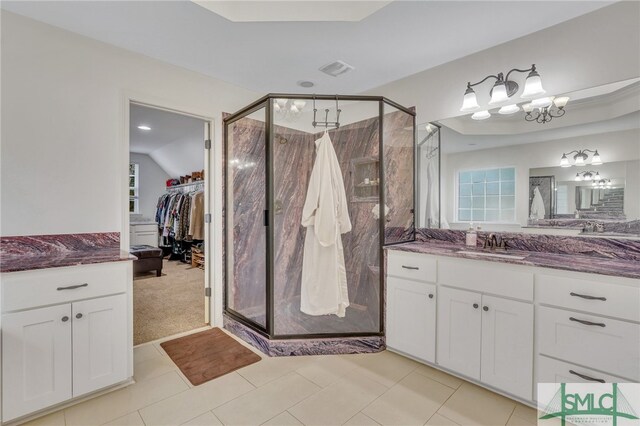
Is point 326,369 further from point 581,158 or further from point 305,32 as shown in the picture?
point 305,32

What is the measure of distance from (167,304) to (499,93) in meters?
4.10

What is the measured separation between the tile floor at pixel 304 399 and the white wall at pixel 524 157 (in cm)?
132

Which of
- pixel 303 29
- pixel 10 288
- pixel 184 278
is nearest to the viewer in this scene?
pixel 10 288

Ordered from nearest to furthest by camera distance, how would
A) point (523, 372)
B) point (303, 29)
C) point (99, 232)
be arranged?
point (523, 372)
point (303, 29)
point (99, 232)

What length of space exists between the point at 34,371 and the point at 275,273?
1.59m

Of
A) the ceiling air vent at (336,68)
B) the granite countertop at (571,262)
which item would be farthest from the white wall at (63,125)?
the granite countertop at (571,262)

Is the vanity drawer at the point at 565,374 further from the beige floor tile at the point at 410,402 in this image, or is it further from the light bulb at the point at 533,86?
the light bulb at the point at 533,86

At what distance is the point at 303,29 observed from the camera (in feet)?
7.00

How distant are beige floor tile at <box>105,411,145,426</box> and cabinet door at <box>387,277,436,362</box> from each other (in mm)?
1799

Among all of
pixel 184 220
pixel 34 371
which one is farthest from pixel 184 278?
pixel 34 371

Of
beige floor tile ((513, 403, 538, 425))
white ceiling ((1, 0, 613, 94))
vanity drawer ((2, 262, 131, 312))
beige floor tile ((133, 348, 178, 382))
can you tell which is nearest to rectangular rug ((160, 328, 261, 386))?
beige floor tile ((133, 348, 178, 382))

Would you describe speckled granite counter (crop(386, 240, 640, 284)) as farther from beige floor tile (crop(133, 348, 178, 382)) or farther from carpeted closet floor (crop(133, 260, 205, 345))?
carpeted closet floor (crop(133, 260, 205, 345))

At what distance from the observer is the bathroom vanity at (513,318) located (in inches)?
58.9

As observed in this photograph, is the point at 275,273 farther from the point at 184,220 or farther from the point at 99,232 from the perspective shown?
the point at 184,220
